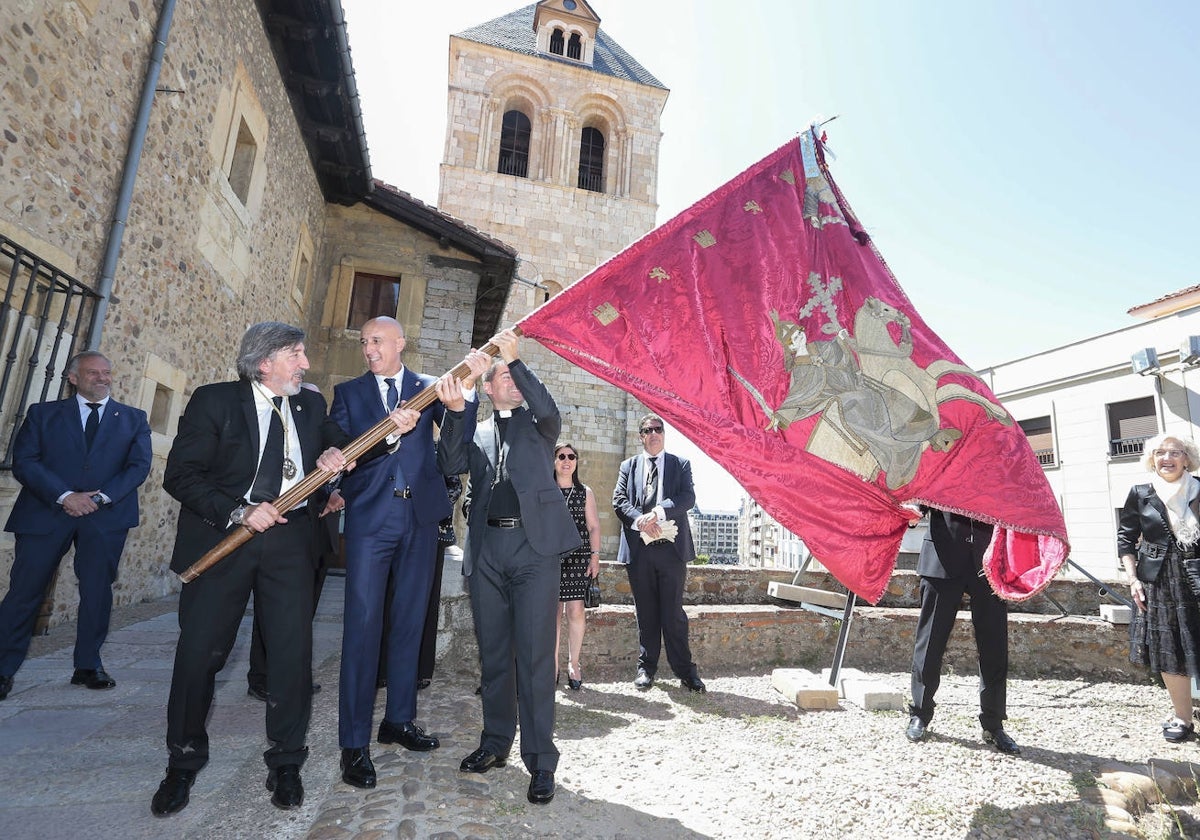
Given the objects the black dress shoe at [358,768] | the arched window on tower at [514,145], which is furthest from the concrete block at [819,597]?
the arched window on tower at [514,145]

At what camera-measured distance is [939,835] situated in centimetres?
255

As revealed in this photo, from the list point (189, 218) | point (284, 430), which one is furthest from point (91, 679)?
point (189, 218)

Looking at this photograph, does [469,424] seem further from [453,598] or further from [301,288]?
[301,288]

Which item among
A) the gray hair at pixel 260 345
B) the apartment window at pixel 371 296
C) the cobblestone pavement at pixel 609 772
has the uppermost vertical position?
the apartment window at pixel 371 296

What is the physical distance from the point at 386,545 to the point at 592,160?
2052 centimetres

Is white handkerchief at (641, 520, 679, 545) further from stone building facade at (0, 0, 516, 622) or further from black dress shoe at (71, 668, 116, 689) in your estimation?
stone building facade at (0, 0, 516, 622)

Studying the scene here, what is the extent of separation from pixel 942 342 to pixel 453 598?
352 centimetres

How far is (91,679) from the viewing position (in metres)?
3.44

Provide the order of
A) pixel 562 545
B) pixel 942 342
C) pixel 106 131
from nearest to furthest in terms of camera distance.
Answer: pixel 562 545
pixel 942 342
pixel 106 131

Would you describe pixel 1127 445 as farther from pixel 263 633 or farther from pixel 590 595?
pixel 263 633

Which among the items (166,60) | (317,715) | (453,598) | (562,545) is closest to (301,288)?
(166,60)

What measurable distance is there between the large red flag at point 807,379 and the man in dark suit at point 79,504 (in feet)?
9.06

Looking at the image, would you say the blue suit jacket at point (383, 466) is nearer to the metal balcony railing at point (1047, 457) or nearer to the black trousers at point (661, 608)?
the black trousers at point (661, 608)

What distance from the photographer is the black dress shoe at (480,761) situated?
2680 millimetres
